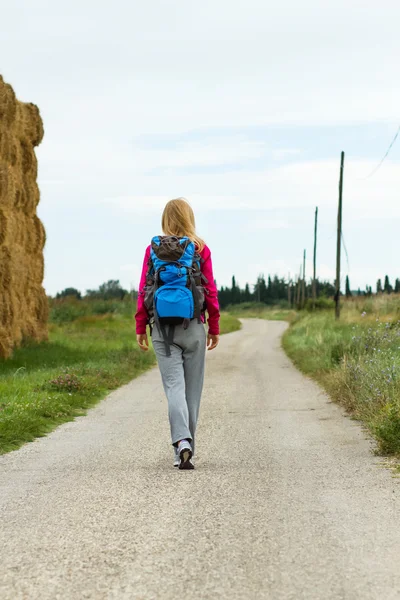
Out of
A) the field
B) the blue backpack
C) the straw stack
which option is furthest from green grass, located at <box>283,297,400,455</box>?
the straw stack

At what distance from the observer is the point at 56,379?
1407cm

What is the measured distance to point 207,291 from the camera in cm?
Result: 717

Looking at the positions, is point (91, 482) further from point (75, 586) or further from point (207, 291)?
point (75, 586)

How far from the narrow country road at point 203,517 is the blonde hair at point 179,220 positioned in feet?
6.66

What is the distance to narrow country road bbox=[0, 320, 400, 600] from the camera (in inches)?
158

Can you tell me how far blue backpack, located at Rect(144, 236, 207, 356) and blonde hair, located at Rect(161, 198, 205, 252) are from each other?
0.48 ft

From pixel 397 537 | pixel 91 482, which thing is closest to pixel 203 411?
pixel 91 482

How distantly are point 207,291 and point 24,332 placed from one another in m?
17.0

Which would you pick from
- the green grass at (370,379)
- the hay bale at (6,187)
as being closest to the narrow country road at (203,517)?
the green grass at (370,379)

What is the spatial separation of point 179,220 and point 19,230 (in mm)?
17597

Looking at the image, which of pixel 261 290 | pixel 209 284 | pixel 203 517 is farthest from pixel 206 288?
pixel 261 290

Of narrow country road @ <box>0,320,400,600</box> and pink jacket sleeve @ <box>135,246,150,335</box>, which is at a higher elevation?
pink jacket sleeve @ <box>135,246,150,335</box>

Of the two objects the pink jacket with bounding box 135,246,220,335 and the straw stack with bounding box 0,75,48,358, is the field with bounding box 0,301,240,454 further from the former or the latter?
the pink jacket with bounding box 135,246,220,335

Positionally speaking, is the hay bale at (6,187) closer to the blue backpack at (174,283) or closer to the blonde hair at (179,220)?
the blonde hair at (179,220)
